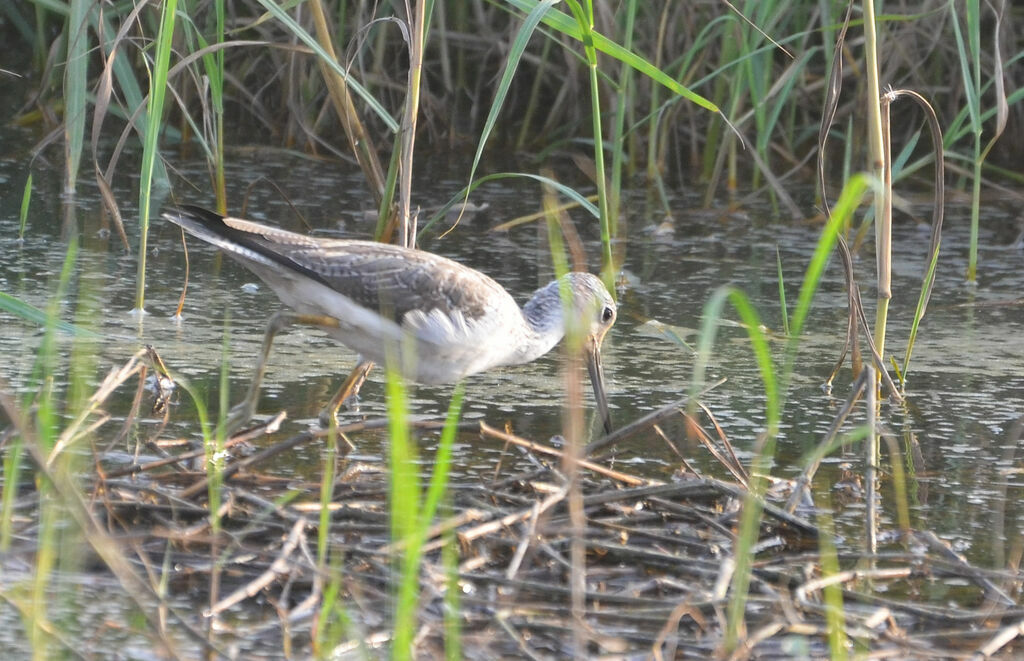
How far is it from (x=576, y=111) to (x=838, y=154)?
1544mm

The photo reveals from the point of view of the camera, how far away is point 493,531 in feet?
11.0

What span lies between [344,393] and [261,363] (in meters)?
0.29

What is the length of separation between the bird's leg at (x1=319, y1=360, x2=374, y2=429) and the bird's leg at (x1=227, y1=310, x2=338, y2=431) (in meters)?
0.17

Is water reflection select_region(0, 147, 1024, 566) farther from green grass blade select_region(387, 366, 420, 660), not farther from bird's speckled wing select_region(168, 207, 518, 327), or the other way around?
green grass blade select_region(387, 366, 420, 660)

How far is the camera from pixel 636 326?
5.55m

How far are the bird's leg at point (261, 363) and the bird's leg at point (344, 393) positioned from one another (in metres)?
0.17

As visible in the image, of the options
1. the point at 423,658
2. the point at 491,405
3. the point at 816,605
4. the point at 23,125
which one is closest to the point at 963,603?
the point at 816,605

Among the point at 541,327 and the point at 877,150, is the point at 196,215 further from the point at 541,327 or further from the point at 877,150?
the point at 877,150

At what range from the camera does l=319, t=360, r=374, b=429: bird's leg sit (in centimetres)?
421

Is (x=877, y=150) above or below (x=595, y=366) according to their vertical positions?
above

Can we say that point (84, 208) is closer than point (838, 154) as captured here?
Yes

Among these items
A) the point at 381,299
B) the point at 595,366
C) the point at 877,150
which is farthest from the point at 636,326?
the point at 381,299

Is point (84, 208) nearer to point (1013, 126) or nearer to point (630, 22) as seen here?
point (630, 22)

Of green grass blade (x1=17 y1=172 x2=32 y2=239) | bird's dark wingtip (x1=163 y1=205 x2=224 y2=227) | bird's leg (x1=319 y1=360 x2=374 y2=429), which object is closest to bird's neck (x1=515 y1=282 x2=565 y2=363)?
bird's leg (x1=319 y1=360 x2=374 y2=429)
